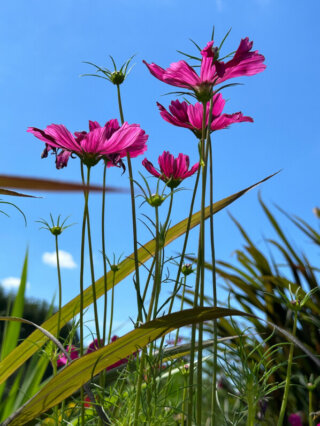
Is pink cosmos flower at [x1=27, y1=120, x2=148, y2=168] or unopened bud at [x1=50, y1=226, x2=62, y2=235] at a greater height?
pink cosmos flower at [x1=27, y1=120, x2=148, y2=168]

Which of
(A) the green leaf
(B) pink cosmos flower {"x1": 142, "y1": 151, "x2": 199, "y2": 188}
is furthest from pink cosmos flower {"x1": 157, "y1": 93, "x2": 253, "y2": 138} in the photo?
(A) the green leaf

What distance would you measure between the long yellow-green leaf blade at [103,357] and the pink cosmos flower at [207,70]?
8.1 inches

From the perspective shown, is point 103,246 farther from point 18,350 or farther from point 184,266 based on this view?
point 18,350

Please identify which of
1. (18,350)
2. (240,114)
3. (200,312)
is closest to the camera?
(200,312)

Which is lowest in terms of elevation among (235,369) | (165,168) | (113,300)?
(235,369)

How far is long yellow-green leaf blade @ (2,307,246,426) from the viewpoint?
425 mm

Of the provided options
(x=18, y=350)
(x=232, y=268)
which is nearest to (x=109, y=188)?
(x=18, y=350)

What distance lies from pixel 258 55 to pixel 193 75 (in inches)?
2.8

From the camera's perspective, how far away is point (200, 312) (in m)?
0.42

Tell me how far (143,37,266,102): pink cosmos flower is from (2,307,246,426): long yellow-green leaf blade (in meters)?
0.21

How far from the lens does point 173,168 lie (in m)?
0.58

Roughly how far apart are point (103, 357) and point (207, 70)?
29cm

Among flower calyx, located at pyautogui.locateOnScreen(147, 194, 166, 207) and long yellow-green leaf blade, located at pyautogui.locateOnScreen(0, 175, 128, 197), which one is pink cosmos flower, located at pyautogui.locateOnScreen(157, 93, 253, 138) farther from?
long yellow-green leaf blade, located at pyautogui.locateOnScreen(0, 175, 128, 197)

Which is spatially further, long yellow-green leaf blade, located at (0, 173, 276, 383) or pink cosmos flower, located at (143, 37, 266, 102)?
long yellow-green leaf blade, located at (0, 173, 276, 383)
